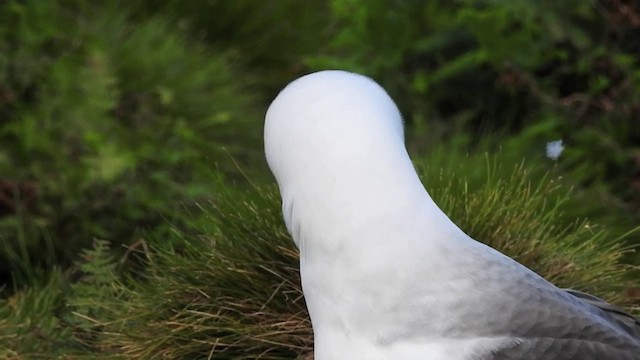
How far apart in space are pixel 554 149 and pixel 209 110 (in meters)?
1.41

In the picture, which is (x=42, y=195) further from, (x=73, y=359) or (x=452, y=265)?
(x=452, y=265)

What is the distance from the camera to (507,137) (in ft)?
15.2

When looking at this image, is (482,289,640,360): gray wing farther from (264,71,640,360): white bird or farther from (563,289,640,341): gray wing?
(563,289,640,341): gray wing

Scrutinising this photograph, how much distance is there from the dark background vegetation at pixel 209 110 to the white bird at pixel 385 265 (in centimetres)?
130

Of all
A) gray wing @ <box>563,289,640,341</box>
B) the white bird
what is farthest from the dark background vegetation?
the white bird

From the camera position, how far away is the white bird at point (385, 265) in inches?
86.2

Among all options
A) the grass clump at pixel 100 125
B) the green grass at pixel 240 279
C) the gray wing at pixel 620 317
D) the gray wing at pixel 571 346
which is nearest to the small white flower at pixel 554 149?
the green grass at pixel 240 279

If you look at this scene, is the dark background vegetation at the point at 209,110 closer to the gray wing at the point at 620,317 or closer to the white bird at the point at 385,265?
the gray wing at the point at 620,317

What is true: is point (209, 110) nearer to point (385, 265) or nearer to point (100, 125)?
point (100, 125)

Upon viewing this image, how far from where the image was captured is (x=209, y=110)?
4812 mm

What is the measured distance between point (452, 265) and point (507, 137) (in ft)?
8.17

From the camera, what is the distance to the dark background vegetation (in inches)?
162

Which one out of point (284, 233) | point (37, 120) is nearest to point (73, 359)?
point (284, 233)

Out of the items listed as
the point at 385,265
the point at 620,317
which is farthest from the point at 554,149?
the point at 385,265
